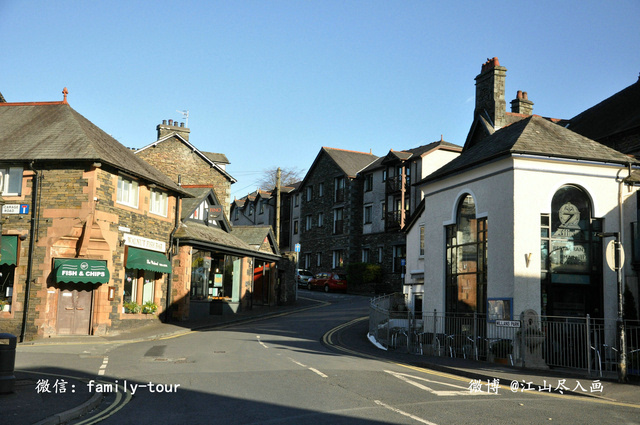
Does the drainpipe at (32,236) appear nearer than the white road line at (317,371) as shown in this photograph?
No

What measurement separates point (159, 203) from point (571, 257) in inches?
706

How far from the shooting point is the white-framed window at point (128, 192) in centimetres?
2503

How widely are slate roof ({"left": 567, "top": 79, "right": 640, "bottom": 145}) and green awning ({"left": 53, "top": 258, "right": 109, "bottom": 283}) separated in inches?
820

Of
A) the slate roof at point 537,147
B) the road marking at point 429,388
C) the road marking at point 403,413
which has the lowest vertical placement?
the road marking at point 429,388

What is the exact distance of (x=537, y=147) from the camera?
1864cm

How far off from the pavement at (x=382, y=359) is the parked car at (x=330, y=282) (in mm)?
28230

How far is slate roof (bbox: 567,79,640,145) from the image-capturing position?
25270 mm

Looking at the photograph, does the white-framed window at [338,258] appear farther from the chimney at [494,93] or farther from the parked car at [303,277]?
the chimney at [494,93]

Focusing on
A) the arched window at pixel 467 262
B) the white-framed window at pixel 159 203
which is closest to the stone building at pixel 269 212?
the white-framed window at pixel 159 203

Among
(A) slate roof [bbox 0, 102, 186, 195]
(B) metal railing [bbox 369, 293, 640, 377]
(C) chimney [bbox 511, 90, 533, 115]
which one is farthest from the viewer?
(C) chimney [bbox 511, 90, 533, 115]

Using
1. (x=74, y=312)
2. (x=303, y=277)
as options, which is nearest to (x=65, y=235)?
(x=74, y=312)

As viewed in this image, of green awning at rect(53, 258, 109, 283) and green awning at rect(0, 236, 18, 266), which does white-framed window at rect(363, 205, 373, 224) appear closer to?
green awning at rect(53, 258, 109, 283)

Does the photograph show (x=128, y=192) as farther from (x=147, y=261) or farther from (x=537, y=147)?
(x=537, y=147)

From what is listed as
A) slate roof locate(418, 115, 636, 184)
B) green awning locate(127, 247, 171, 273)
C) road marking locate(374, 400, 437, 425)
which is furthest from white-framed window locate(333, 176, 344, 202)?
road marking locate(374, 400, 437, 425)
